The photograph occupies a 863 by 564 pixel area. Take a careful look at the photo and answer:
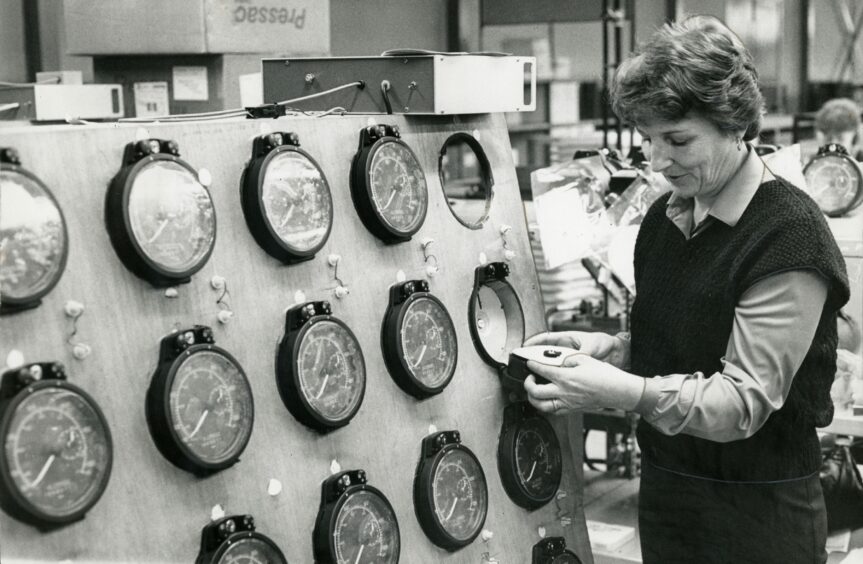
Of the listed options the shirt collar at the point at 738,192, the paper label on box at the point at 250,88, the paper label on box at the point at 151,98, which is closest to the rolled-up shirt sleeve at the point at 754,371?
the shirt collar at the point at 738,192

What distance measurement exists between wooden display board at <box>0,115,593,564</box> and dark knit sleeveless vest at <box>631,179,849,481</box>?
33cm

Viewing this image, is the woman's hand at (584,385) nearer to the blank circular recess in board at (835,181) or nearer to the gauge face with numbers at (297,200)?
the gauge face with numbers at (297,200)

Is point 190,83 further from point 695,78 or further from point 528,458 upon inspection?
point 695,78

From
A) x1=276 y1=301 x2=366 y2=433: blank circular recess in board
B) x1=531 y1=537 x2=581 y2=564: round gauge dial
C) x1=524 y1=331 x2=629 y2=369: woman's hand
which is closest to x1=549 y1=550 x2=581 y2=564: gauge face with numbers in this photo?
x1=531 y1=537 x2=581 y2=564: round gauge dial

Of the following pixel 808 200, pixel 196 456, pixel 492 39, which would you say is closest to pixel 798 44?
pixel 492 39

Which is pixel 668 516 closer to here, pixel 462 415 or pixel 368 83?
pixel 462 415

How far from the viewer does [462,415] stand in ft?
6.51

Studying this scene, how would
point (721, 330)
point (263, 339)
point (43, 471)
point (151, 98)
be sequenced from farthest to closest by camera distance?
point (151, 98)
point (721, 330)
point (263, 339)
point (43, 471)

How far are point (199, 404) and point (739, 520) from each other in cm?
99

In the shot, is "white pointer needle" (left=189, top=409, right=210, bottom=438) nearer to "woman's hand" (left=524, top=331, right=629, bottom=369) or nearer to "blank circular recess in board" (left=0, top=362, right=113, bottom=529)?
"blank circular recess in board" (left=0, top=362, right=113, bottom=529)

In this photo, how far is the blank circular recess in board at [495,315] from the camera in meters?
2.05

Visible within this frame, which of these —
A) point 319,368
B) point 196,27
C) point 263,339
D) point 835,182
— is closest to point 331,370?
point 319,368

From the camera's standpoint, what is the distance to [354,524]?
65.7 inches

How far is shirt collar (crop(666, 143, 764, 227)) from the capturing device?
1.81 meters
